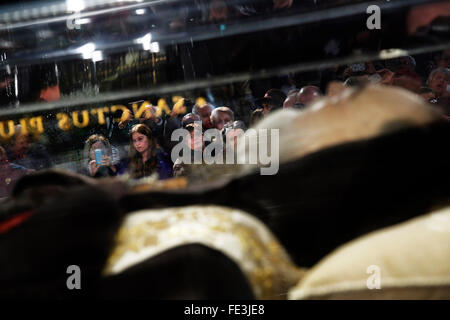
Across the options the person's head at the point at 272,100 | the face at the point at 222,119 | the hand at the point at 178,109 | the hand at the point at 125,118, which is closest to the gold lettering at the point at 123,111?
the hand at the point at 125,118

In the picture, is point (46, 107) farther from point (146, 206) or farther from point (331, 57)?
point (331, 57)

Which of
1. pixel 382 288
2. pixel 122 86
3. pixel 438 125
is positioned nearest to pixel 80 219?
pixel 122 86

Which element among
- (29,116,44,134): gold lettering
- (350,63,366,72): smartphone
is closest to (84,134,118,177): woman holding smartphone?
(29,116,44,134): gold lettering

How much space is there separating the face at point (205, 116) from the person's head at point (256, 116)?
10 centimetres

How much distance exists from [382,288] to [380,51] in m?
0.47

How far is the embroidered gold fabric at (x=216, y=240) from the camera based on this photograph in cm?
77

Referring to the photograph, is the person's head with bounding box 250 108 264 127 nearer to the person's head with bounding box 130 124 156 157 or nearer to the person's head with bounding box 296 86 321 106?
the person's head with bounding box 296 86 321 106

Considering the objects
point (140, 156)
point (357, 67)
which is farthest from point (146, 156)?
point (357, 67)

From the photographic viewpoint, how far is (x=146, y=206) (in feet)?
2.70

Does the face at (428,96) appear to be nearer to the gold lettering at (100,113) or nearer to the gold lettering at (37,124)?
the gold lettering at (100,113)

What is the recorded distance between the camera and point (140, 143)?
1.02 m

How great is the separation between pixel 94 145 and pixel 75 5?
13.0 inches

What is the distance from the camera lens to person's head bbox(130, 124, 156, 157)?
3.32ft

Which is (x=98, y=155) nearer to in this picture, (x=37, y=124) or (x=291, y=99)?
(x=37, y=124)
